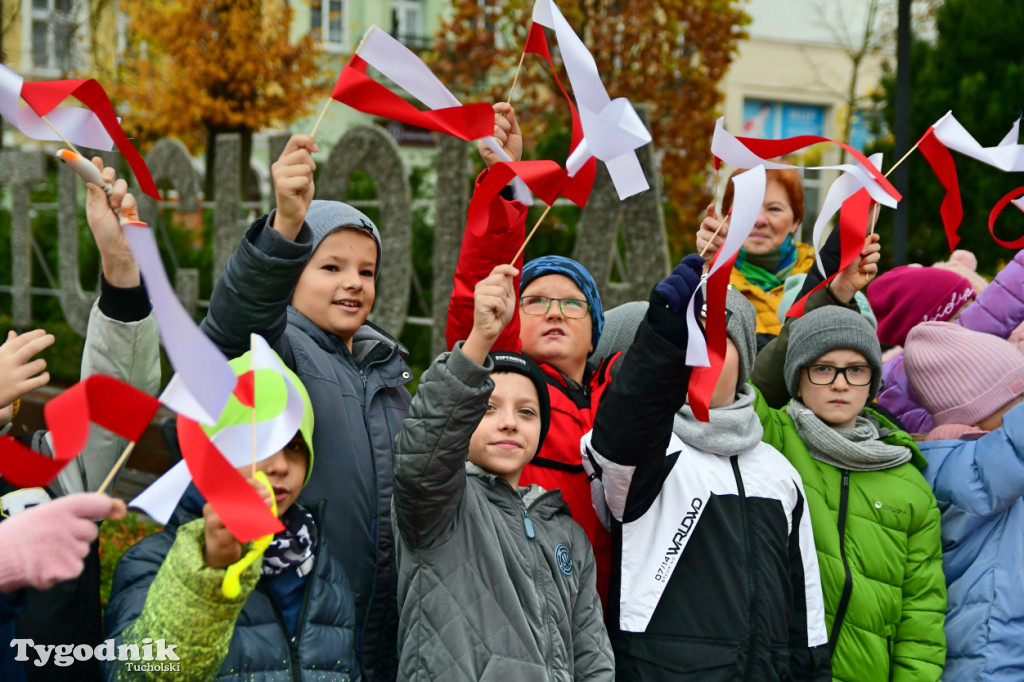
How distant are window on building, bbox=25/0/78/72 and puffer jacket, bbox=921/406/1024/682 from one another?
1397 centimetres

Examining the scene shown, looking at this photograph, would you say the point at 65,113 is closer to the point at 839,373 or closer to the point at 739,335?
the point at 739,335

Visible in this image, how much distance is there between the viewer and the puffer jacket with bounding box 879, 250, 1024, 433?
3.15m

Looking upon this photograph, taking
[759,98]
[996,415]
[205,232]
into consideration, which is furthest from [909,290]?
[759,98]

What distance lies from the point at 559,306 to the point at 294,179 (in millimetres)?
902

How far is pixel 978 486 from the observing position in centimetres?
248

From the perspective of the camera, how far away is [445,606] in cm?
192

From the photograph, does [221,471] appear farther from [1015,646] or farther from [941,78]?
[941,78]

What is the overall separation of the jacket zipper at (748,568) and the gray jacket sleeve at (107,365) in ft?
4.34

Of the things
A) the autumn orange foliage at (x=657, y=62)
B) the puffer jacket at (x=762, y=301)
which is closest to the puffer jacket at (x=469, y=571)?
the puffer jacket at (x=762, y=301)

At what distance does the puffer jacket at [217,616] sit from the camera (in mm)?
1635

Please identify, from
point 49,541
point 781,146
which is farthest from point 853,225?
point 49,541

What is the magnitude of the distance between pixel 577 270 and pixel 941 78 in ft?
24.7

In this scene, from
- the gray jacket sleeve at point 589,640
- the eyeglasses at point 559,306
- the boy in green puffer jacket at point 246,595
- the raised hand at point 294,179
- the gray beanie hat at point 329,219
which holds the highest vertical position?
the raised hand at point 294,179

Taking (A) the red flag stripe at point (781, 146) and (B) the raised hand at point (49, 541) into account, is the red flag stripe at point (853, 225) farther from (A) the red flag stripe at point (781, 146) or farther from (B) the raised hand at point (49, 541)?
(B) the raised hand at point (49, 541)
